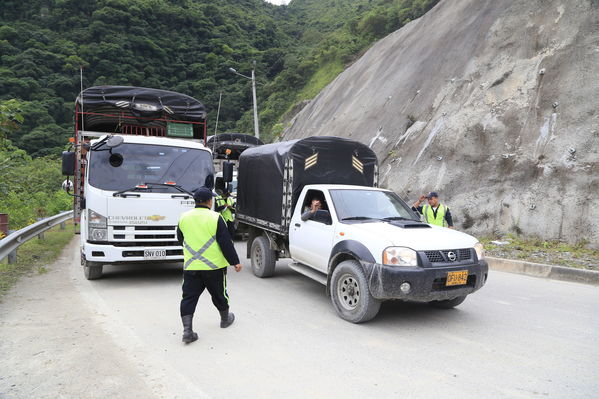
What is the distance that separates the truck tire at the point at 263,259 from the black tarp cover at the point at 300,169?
41 centimetres

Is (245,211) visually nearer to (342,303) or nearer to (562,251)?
(342,303)

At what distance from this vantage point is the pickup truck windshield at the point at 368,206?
596 cm

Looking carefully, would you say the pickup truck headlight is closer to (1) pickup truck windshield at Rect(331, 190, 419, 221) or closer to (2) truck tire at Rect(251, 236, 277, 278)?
(1) pickup truck windshield at Rect(331, 190, 419, 221)

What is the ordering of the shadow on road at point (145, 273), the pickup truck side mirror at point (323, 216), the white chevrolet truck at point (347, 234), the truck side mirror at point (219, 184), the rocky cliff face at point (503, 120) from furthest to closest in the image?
the rocky cliff face at point (503, 120), the truck side mirror at point (219, 184), the shadow on road at point (145, 273), the pickup truck side mirror at point (323, 216), the white chevrolet truck at point (347, 234)

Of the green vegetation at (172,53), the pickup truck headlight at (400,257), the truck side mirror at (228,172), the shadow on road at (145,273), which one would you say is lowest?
the shadow on road at (145,273)

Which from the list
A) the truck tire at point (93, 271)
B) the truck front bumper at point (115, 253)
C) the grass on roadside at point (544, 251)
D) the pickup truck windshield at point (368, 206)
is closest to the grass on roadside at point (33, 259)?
the truck tire at point (93, 271)

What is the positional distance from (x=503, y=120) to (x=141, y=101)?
36.4 feet

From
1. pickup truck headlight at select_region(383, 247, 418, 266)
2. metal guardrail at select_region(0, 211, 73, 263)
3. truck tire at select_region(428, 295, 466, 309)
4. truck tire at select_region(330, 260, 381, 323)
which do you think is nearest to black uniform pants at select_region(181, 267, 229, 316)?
truck tire at select_region(330, 260, 381, 323)

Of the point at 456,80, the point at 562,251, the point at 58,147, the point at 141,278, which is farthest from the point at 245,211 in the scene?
the point at 58,147

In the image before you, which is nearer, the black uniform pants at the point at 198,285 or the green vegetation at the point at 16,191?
the black uniform pants at the point at 198,285

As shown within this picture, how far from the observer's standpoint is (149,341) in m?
4.44

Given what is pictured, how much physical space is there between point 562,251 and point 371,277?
23.2 feet

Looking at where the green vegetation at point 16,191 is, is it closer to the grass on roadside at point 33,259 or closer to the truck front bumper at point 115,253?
the grass on roadside at point 33,259

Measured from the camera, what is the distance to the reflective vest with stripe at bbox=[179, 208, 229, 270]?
15.1 ft
